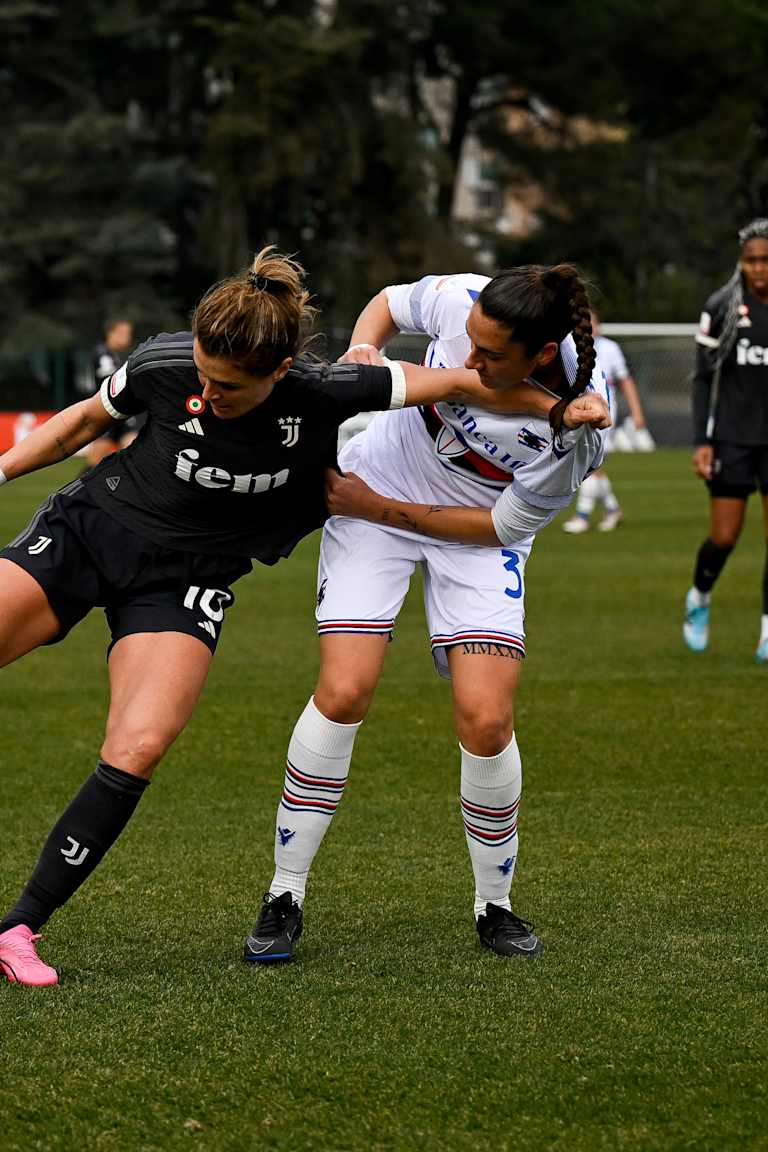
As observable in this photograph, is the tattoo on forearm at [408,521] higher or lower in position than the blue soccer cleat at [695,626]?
higher

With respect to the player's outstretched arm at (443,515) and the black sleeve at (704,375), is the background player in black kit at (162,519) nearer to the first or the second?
the player's outstretched arm at (443,515)

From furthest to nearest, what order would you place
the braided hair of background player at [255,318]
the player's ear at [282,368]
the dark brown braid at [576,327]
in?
the dark brown braid at [576,327], the player's ear at [282,368], the braided hair of background player at [255,318]

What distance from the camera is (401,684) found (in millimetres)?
9734

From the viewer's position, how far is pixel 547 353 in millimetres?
4770

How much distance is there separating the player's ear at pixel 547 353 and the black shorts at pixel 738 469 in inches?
209

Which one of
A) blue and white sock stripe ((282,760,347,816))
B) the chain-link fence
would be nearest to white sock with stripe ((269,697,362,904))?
blue and white sock stripe ((282,760,347,816))

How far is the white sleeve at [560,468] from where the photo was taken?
4645 mm

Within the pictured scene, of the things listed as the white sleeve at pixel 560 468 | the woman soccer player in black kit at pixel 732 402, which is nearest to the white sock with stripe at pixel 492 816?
the white sleeve at pixel 560 468

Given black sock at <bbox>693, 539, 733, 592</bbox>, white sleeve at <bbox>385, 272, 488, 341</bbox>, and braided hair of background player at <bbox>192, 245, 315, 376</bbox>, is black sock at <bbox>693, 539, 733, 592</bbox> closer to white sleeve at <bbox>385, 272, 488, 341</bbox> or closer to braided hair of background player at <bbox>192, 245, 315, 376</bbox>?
white sleeve at <bbox>385, 272, 488, 341</bbox>

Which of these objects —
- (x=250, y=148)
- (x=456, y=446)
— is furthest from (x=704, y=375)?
(x=250, y=148)

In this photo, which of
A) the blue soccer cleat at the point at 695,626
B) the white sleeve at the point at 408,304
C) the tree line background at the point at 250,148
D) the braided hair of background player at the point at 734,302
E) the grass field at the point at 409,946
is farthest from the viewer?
the tree line background at the point at 250,148

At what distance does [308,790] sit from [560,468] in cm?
117

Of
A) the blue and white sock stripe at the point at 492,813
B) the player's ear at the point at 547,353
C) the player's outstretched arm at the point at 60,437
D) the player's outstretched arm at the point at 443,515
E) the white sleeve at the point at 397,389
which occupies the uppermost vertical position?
the player's ear at the point at 547,353

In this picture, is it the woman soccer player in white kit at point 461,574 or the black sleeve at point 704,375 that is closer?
the woman soccer player in white kit at point 461,574
